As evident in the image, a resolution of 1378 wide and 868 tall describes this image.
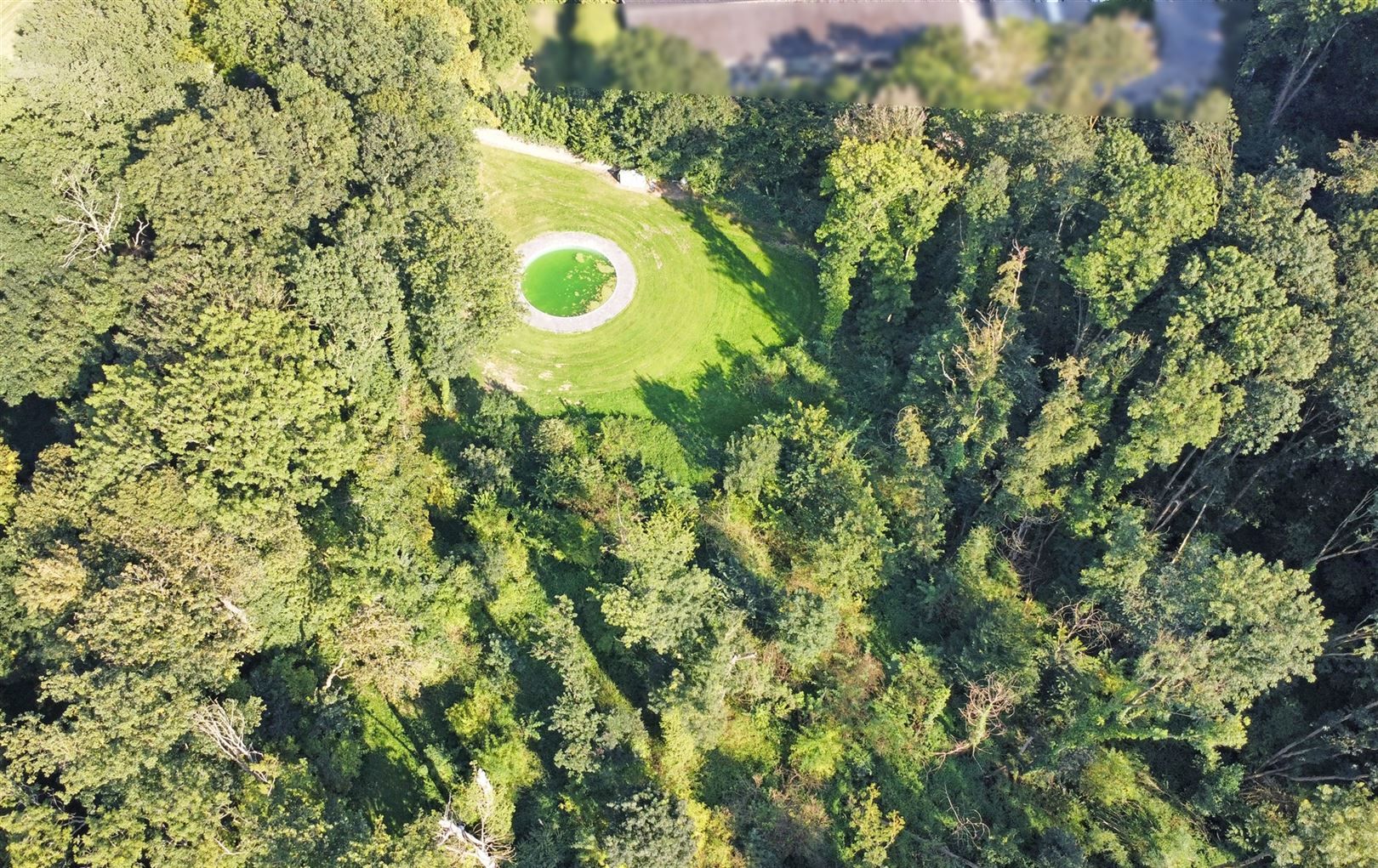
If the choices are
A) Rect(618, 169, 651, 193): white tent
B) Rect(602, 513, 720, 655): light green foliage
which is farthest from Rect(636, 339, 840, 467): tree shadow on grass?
Rect(618, 169, 651, 193): white tent

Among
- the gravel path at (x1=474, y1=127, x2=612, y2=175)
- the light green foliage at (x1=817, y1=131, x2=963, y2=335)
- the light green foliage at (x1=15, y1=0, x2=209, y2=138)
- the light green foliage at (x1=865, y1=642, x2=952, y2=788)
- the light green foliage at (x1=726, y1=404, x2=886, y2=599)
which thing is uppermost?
the light green foliage at (x1=817, y1=131, x2=963, y2=335)

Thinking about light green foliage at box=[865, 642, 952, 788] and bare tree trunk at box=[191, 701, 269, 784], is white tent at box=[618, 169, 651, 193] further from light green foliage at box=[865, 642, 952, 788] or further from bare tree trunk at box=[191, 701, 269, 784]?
bare tree trunk at box=[191, 701, 269, 784]

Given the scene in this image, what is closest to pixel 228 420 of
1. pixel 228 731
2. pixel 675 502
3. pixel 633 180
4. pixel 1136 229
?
pixel 228 731

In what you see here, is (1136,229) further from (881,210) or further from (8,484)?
(8,484)

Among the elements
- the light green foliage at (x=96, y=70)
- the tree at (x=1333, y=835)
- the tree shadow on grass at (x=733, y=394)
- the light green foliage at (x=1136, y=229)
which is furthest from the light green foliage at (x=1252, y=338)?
the light green foliage at (x=96, y=70)

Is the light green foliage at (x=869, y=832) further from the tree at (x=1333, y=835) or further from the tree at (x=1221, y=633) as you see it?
the tree at (x=1333, y=835)

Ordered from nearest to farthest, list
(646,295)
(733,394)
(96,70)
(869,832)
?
(869,832), (96,70), (733,394), (646,295)
